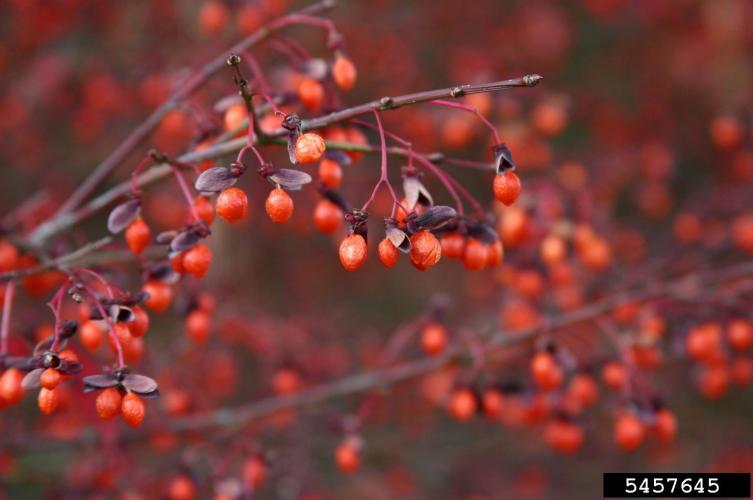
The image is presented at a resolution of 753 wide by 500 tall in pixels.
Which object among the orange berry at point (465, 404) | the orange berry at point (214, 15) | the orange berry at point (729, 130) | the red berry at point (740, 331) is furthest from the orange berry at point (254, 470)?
the orange berry at point (729, 130)

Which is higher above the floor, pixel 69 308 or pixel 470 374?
pixel 69 308

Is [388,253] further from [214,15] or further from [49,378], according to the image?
[214,15]

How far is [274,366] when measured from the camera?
2.26 meters

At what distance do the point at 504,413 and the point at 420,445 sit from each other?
3.62 feet

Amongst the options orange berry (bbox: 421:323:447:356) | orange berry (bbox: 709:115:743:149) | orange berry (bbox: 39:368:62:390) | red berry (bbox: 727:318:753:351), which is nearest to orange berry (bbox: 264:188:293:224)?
orange berry (bbox: 39:368:62:390)

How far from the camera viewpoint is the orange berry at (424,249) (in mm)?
1142

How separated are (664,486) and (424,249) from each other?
1.62 m

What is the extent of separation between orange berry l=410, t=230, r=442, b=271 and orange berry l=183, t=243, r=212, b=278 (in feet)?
1.23

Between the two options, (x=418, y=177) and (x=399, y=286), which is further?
(x=399, y=286)

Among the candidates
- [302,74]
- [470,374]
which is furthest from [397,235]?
[470,374]

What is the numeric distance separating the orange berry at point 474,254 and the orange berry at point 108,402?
62cm

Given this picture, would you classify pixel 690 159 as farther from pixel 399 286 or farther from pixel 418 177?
pixel 418 177

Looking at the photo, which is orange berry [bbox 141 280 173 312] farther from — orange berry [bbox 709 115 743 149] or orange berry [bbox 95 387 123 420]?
orange berry [bbox 709 115 743 149]

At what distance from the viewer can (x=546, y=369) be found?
1.82 m
